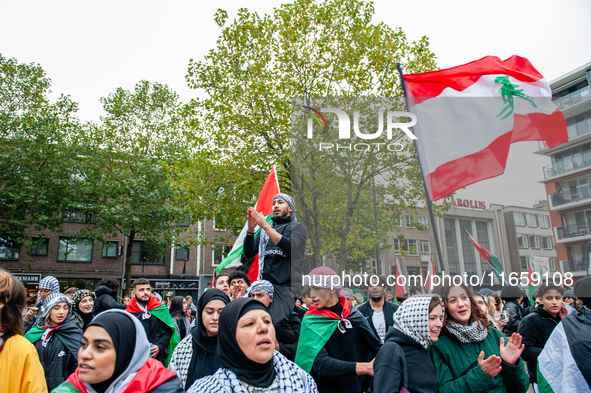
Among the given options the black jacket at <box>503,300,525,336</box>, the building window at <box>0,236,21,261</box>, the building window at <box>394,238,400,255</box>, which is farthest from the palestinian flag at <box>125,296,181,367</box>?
the building window at <box>0,236,21,261</box>

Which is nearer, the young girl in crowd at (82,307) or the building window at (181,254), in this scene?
the young girl in crowd at (82,307)

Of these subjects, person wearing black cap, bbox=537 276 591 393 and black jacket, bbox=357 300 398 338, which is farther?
black jacket, bbox=357 300 398 338

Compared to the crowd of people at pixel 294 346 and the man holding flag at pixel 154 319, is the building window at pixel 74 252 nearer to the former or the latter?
the man holding flag at pixel 154 319

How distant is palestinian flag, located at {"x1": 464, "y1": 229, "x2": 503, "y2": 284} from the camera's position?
4691 millimetres

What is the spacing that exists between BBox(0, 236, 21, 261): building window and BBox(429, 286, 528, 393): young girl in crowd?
32.3 meters

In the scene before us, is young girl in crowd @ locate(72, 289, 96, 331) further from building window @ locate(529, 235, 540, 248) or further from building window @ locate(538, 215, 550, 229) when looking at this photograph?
building window @ locate(538, 215, 550, 229)

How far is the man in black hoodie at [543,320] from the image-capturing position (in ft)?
15.4

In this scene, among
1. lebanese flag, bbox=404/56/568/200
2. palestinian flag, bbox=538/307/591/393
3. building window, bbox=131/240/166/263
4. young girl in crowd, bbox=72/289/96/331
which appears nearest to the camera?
palestinian flag, bbox=538/307/591/393

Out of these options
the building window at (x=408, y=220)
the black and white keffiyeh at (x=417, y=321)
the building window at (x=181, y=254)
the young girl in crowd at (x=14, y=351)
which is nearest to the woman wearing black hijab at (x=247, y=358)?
the black and white keffiyeh at (x=417, y=321)

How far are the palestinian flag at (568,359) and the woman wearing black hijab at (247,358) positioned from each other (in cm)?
199

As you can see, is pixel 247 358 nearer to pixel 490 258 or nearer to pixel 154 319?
pixel 490 258

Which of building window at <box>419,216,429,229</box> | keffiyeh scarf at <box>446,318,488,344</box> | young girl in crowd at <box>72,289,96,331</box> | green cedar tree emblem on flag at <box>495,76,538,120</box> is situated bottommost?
keffiyeh scarf at <box>446,318,488,344</box>

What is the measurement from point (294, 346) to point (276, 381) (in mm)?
1892

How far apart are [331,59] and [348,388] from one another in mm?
13117
